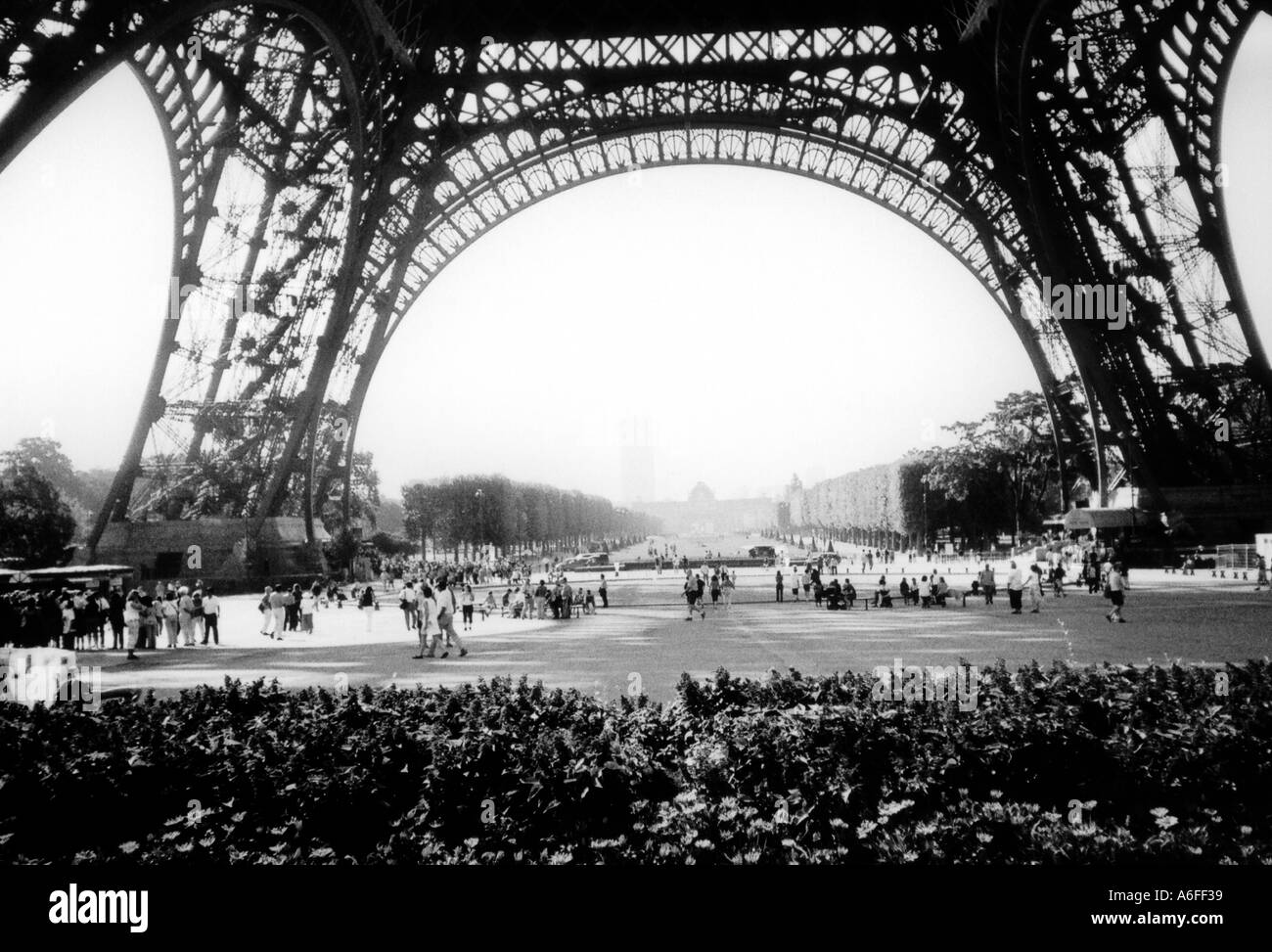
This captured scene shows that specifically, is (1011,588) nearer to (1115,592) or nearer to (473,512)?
(1115,592)

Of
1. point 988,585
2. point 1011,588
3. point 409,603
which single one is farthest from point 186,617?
point 988,585

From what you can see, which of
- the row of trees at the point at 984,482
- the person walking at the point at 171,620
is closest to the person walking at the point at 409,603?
the person walking at the point at 171,620

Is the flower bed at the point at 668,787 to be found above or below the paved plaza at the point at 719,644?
above

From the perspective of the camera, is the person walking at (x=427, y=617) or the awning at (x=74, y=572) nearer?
the person walking at (x=427, y=617)

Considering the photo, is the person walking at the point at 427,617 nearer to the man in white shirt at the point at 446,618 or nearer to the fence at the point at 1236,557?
the man in white shirt at the point at 446,618
